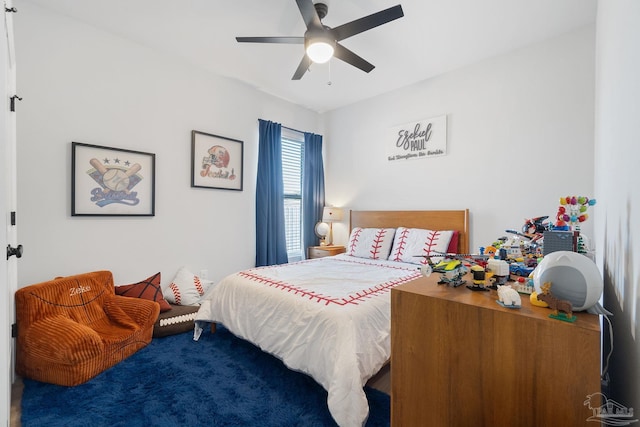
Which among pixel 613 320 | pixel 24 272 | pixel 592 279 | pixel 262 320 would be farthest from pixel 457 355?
pixel 24 272

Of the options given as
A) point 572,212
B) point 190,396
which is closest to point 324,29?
point 572,212

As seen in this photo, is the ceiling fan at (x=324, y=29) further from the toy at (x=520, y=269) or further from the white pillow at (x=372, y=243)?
the white pillow at (x=372, y=243)

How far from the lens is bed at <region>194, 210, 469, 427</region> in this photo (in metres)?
1.44

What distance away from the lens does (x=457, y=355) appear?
0.83m

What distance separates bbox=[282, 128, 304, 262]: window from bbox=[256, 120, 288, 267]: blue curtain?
0.25 meters

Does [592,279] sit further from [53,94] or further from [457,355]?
[53,94]

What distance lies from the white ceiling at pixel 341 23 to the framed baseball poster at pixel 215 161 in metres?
0.80

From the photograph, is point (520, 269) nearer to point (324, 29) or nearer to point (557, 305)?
point (557, 305)

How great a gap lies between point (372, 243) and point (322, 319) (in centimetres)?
189

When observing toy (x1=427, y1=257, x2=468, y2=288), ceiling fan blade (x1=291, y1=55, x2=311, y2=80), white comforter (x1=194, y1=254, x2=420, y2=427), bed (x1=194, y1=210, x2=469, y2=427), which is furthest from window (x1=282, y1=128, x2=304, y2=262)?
toy (x1=427, y1=257, x2=468, y2=288)

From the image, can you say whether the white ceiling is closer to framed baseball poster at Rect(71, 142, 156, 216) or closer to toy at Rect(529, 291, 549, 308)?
framed baseball poster at Rect(71, 142, 156, 216)

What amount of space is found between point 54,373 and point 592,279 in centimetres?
275

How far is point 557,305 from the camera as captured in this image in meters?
0.69

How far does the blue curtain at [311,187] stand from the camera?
4.27 metres
